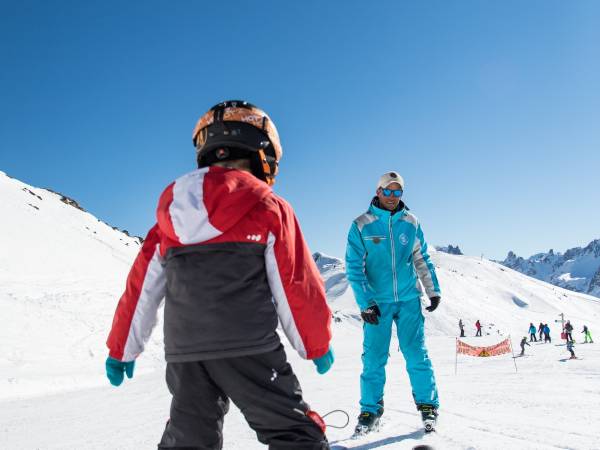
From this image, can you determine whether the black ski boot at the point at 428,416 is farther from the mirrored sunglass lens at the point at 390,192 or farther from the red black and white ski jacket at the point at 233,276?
the red black and white ski jacket at the point at 233,276

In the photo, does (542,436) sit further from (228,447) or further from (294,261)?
(294,261)

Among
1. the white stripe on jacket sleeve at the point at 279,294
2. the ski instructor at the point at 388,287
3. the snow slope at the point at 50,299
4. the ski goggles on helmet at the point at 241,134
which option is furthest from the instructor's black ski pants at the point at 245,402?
the snow slope at the point at 50,299

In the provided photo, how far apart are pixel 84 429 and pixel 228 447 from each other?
99.9 inches

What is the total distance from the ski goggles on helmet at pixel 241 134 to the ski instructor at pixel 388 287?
83.1 inches

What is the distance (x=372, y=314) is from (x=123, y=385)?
761 centimetres

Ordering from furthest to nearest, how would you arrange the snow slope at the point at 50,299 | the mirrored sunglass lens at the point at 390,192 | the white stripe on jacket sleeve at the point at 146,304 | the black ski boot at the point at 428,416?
the snow slope at the point at 50,299, the mirrored sunglass lens at the point at 390,192, the black ski boot at the point at 428,416, the white stripe on jacket sleeve at the point at 146,304

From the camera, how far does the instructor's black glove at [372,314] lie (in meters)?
3.86

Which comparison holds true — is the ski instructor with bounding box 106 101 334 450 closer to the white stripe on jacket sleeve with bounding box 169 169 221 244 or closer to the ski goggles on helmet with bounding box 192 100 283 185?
the white stripe on jacket sleeve with bounding box 169 169 221 244

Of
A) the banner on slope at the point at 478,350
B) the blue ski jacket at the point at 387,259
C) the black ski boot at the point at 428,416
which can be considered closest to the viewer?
the black ski boot at the point at 428,416

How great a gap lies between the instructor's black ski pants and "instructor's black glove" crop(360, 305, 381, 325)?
2082mm

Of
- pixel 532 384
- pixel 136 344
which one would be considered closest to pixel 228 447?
pixel 136 344

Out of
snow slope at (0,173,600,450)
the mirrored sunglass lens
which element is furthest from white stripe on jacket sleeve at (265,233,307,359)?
the mirrored sunglass lens

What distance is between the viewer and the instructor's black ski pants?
1.79 meters

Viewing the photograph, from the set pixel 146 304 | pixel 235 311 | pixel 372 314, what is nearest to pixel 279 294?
pixel 235 311
